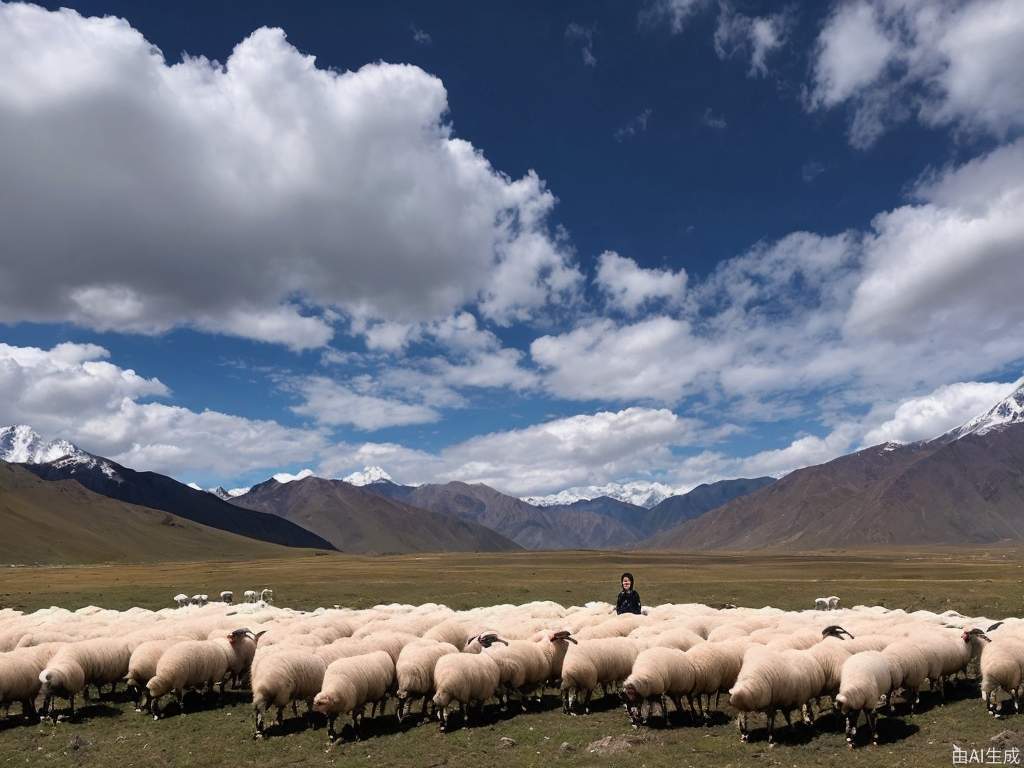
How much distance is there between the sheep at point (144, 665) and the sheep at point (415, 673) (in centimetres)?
561

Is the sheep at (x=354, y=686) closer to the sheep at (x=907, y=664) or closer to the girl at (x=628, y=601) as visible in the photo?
the girl at (x=628, y=601)

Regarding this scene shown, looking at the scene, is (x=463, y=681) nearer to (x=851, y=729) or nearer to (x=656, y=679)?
(x=656, y=679)

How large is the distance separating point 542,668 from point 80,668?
10479 millimetres

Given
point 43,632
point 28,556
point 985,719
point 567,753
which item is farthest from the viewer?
point 28,556

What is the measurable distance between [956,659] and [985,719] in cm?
163

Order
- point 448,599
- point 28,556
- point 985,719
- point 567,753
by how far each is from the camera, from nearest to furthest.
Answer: point 567,753, point 985,719, point 448,599, point 28,556

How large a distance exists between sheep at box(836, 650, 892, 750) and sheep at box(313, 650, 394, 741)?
8851mm

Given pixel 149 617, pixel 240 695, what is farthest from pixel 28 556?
pixel 240 695

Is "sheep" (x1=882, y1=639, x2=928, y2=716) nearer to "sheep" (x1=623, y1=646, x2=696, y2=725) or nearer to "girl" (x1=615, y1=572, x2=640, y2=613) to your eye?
"sheep" (x1=623, y1=646, x2=696, y2=725)

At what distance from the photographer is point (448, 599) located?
1663 inches

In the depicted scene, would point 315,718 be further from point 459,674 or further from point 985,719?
point 985,719

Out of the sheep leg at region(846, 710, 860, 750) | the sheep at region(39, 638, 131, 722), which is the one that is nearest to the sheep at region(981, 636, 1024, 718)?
the sheep leg at region(846, 710, 860, 750)

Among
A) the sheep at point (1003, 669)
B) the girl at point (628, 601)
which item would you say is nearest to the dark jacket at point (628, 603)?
the girl at point (628, 601)

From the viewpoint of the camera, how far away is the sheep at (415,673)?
14414 millimetres
